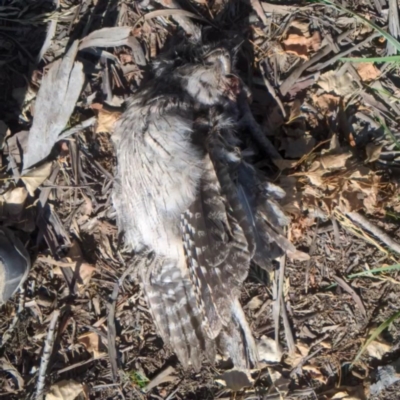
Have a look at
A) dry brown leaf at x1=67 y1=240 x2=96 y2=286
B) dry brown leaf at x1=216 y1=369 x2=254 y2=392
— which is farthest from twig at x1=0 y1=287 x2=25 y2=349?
dry brown leaf at x1=216 y1=369 x2=254 y2=392

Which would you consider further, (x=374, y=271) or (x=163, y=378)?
(x=163, y=378)

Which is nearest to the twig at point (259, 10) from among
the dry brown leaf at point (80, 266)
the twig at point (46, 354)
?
the dry brown leaf at point (80, 266)

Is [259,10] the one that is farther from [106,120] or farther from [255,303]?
[255,303]

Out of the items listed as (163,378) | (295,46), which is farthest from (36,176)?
(295,46)

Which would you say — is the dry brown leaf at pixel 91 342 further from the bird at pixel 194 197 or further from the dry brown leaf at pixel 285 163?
the dry brown leaf at pixel 285 163

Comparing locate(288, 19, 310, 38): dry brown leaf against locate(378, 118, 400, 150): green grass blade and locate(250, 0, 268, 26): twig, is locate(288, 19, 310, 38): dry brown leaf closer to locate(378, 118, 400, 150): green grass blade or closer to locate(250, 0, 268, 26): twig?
locate(250, 0, 268, 26): twig

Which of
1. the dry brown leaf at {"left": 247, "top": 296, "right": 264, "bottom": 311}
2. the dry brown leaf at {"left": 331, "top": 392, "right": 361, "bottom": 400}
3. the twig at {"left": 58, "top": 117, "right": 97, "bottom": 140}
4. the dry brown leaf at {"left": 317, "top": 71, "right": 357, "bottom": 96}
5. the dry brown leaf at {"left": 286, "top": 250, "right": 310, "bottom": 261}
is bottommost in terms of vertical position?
the dry brown leaf at {"left": 331, "top": 392, "right": 361, "bottom": 400}

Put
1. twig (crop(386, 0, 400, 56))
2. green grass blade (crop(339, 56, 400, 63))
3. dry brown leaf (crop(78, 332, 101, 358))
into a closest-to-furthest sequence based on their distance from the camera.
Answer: green grass blade (crop(339, 56, 400, 63)) < twig (crop(386, 0, 400, 56)) < dry brown leaf (crop(78, 332, 101, 358))

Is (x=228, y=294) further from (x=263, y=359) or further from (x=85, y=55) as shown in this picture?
(x=85, y=55)
